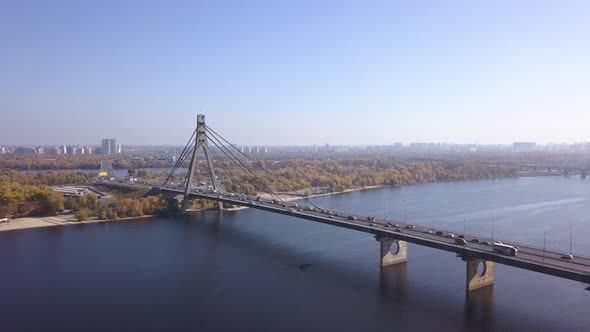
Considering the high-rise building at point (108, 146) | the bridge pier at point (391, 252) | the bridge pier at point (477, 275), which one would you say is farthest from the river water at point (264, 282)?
the high-rise building at point (108, 146)

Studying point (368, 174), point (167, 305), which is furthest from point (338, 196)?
point (167, 305)

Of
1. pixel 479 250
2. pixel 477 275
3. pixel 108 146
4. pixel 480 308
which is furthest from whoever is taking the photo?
pixel 108 146

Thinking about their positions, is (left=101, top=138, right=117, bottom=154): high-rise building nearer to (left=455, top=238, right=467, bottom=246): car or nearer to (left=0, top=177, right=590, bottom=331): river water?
(left=0, top=177, right=590, bottom=331): river water

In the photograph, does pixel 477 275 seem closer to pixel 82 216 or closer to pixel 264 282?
pixel 264 282

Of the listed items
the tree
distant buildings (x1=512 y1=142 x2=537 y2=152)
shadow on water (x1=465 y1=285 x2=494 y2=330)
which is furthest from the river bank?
distant buildings (x1=512 y1=142 x2=537 y2=152)

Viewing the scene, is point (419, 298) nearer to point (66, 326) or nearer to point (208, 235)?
point (66, 326)

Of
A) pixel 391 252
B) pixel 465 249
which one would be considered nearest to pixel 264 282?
pixel 391 252
